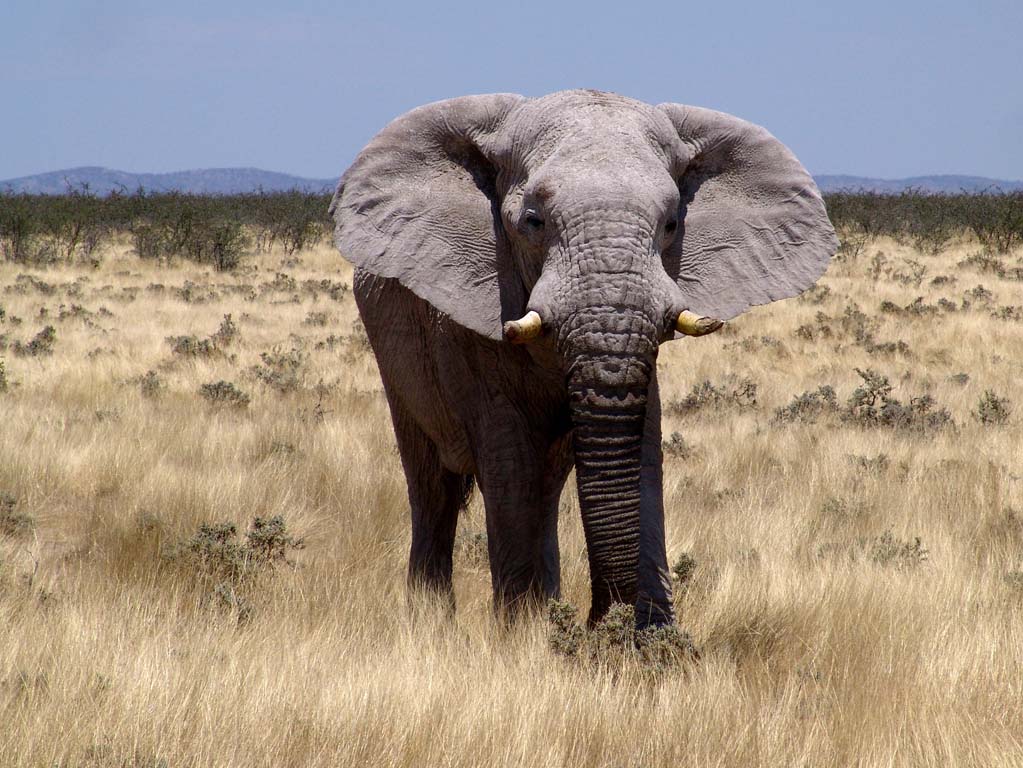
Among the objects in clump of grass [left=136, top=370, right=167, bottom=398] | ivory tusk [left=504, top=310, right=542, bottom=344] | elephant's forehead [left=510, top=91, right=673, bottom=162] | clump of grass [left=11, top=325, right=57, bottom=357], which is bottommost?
clump of grass [left=136, top=370, right=167, bottom=398]

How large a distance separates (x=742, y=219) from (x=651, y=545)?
1226 millimetres

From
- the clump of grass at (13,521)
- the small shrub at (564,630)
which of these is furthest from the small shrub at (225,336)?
the small shrub at (564,630)

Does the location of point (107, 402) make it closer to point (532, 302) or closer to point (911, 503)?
point (911, 503)

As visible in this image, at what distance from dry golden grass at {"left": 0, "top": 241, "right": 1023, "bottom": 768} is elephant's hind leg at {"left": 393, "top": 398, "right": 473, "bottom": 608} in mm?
191

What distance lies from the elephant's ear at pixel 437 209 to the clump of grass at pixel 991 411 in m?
6.05

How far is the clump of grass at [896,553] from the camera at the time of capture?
17.3 feet

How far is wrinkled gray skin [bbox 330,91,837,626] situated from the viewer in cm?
365

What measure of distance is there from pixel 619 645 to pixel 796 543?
2273 millimetres

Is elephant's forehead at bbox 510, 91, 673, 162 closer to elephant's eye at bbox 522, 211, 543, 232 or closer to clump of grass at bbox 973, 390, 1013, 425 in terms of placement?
elephant's eye at bbox 522, 211, 543, 232

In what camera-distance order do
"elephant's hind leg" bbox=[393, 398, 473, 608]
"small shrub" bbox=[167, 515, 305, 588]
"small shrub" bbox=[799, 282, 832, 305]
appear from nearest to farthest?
1. "small shrub" bbox=[167, 515, 305, 588]
2. "elephant's hind leg" bbox=[393, 398, 473, 608]
3. "small shrub" bbox=[799, 282, 832, 305]

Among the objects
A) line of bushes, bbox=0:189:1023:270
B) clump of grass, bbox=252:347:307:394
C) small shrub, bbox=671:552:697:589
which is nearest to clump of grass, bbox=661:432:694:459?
small shrub, bbox=671:552:697:589

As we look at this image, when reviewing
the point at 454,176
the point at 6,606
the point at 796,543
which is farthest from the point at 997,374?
the point at 6,606

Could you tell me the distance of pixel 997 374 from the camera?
37.5 feet

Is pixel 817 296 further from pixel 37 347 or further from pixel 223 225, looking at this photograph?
pixel 223 225
